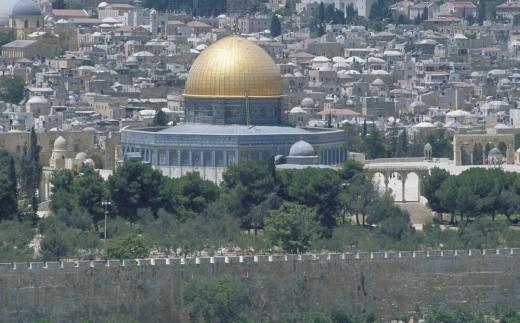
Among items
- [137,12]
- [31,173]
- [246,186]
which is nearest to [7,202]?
[246,186]

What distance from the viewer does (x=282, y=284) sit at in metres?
59.0

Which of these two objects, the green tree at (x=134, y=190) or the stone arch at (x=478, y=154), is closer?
the green tree at (x=134, y=190)

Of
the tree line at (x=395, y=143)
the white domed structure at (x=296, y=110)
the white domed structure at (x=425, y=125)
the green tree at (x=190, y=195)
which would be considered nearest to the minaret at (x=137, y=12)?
the white domed structure at (x=296, y=110)

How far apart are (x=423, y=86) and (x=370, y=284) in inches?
2734

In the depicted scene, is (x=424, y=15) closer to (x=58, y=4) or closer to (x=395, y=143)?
(x=58, y=4)

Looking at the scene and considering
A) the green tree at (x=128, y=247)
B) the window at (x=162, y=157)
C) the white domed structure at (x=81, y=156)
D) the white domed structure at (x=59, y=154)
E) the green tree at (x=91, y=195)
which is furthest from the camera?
the white domed structure at (x=81, y=156)

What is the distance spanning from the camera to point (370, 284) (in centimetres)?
5997

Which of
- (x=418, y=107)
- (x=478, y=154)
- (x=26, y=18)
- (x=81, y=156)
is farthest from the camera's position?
(x=26, y=18)

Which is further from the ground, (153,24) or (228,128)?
(228,128)

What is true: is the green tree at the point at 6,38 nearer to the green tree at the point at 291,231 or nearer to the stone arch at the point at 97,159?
the stone arch at the point at 97,159

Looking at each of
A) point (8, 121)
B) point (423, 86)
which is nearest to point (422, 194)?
point (8, 121)

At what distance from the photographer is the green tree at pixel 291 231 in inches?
2463

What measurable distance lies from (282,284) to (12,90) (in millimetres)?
54310

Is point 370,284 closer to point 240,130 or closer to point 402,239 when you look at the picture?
point 402,239
